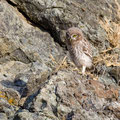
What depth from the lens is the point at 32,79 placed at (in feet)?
21.2

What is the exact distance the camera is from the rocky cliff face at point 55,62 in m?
5.14

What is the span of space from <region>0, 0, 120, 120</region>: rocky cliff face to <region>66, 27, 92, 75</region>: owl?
0.95ft

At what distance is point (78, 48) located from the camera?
7.96 metres

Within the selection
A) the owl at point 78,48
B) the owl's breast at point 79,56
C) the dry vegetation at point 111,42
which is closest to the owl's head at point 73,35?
the owl at point 78,48

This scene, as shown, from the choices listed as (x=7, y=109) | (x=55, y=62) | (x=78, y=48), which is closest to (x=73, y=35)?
(x=78, y=48)

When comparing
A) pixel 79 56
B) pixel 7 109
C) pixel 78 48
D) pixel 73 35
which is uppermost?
pixel 73 35

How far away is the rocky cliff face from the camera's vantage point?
5.14m

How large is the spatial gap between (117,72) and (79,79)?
2.81m

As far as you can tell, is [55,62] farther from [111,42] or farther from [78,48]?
[111,42]

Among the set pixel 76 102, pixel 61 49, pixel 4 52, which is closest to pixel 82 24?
pixel 61 49

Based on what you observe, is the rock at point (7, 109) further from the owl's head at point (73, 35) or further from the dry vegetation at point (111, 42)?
the dry vegetation at point (111, 42)

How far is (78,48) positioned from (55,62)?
769 mm

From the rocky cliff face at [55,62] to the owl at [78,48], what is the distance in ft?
0.95

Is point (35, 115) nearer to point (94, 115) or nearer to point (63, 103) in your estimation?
point (63, 103)
